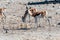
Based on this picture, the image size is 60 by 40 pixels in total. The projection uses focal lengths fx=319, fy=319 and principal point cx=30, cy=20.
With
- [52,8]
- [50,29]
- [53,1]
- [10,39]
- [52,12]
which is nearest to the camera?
[10,39]

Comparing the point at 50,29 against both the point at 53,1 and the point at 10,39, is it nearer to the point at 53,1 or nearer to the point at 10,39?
the point at 10,39

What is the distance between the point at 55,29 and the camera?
15.8m

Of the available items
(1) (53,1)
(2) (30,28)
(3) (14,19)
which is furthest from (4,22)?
(1) (53,1)

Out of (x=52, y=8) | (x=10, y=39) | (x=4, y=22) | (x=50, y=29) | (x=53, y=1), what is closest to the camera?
(x=10, y=39)

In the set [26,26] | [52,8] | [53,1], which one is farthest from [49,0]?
[26,26]

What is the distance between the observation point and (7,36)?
1463 cm

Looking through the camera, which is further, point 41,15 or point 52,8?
point 52,8

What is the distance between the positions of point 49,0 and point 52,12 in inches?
199

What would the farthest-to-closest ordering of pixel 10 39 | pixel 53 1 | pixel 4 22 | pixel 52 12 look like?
pixel 53 1, pixel 52 12, pixel 4 22, pixel 10 39

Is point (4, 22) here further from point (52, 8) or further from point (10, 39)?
point (52, 8)

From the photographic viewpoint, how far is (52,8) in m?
22.5

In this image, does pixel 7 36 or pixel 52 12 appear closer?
pixel 7 36

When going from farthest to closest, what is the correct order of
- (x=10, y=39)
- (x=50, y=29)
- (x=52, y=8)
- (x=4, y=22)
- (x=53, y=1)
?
(x=53, y=1) < (x=52, y=8) < (x=4, y=22) < (x=50, y=29) < (x=10, y=39)

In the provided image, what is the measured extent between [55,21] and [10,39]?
4402 millimetres
